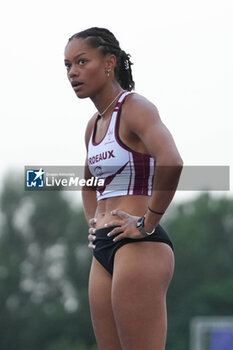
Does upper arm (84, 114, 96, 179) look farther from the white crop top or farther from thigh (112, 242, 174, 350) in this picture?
thigh (112, 242, 174, 350)

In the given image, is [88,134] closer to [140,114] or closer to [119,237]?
[140,114]

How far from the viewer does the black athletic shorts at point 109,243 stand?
20.9 ft

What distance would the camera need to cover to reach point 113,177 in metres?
6.48

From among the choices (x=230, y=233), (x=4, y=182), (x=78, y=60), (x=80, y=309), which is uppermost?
(x=78, y=60)

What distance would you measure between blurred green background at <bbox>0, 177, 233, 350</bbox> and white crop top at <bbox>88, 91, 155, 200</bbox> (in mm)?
68384

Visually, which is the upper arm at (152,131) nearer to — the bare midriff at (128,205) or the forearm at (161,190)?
the forearm at (161,190)

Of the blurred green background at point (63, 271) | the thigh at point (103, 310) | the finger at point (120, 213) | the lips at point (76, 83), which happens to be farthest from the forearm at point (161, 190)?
the blurred green background at point (63, 271)

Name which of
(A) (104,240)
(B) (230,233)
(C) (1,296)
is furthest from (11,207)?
(A) (104,240)

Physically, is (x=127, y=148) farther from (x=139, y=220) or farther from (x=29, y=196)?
(x=29, y=196)

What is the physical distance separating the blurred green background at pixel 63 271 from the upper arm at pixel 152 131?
6864 centimetres

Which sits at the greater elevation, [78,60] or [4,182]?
[78,60]

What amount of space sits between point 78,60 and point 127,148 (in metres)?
0.71

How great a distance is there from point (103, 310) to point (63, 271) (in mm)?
73764

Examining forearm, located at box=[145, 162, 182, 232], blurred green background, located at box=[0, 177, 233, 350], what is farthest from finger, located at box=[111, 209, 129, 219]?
blurred green background, located at box=[0, 177, 233, 350]
